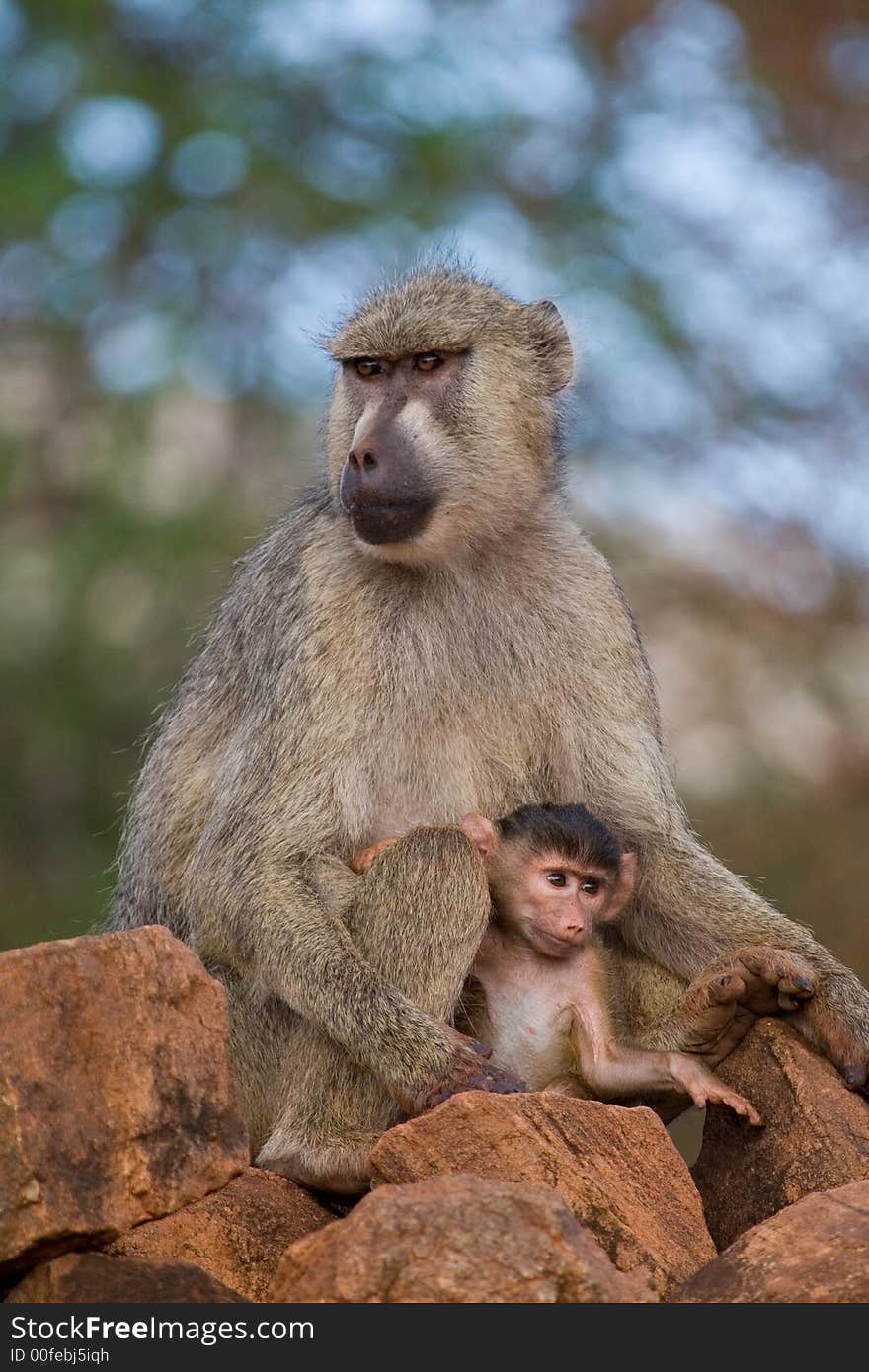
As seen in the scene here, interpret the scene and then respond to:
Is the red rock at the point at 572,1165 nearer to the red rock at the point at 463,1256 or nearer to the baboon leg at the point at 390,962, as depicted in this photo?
the baboon leg at the point at 390,962

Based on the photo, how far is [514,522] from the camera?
18.4 ft

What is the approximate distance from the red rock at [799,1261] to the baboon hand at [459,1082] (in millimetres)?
1018

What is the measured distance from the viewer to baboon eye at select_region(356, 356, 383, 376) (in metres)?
5.50

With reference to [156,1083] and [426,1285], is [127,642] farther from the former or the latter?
[426,1285]

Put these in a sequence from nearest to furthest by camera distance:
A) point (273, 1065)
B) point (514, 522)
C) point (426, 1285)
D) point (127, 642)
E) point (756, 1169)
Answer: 1. point (426, 1285)
2. point (756, 1169)
3. point (273, 1065)
4. point (514, 522)
5. point (127, 642)

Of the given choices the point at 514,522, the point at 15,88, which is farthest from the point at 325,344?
the point at 15,88

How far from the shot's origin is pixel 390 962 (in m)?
4.91

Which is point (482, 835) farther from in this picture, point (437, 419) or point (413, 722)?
point (437, 419)

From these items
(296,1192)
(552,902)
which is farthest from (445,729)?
(296,1192)

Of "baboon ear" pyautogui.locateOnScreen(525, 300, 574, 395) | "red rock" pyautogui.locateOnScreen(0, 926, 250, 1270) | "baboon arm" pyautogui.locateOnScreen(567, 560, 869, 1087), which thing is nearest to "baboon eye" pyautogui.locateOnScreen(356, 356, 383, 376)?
"baboon ear" pyautogui.locateOnScreen(525, 300, 574, 395)

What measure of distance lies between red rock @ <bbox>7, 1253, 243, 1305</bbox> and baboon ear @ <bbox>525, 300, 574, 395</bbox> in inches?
118

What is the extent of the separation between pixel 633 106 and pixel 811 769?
532 cm

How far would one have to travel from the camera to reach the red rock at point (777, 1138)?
15.6 feet

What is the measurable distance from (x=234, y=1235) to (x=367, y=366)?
2.47m
